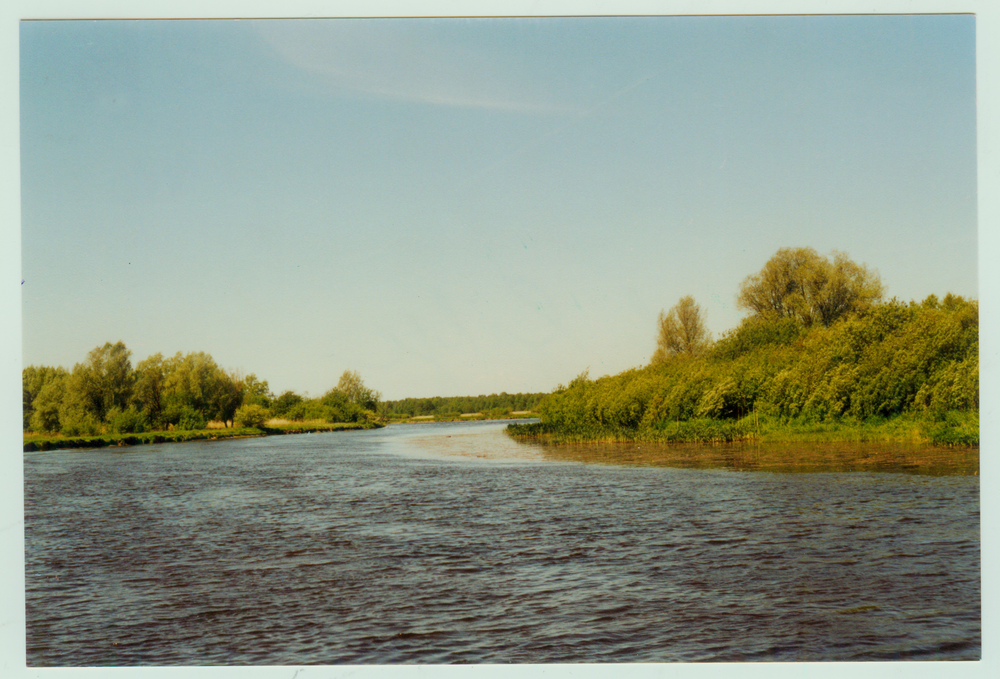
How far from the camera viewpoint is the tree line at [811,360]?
490 inches

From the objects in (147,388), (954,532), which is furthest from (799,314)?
(147,388)

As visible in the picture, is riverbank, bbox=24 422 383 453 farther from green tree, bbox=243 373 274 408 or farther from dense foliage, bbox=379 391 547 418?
dense foliage, bbox=379 391 547 418

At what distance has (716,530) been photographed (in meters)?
8.55

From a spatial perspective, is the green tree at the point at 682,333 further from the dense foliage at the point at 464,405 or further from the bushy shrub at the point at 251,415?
the bushy shrub at the point at 251,415

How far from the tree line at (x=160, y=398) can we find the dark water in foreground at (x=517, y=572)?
2928mm

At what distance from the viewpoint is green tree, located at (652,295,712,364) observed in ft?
44.5

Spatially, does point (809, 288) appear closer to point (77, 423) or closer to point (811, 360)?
point (811, 360)

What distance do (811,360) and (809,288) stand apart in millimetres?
1689

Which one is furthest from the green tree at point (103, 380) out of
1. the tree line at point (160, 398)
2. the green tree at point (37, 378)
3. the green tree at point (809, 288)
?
the green tree at point (809, 288)

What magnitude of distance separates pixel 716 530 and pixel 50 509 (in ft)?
34.5

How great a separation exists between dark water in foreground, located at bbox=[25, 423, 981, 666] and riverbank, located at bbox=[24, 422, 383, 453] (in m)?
5.99

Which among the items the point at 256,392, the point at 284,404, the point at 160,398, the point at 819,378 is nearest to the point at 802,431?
the point at 819,378

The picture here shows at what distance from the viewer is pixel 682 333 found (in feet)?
50.5

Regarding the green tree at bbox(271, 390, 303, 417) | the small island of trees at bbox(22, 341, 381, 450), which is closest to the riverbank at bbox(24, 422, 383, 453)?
the small island of trees at bbox(22, 341, 381, 450)
